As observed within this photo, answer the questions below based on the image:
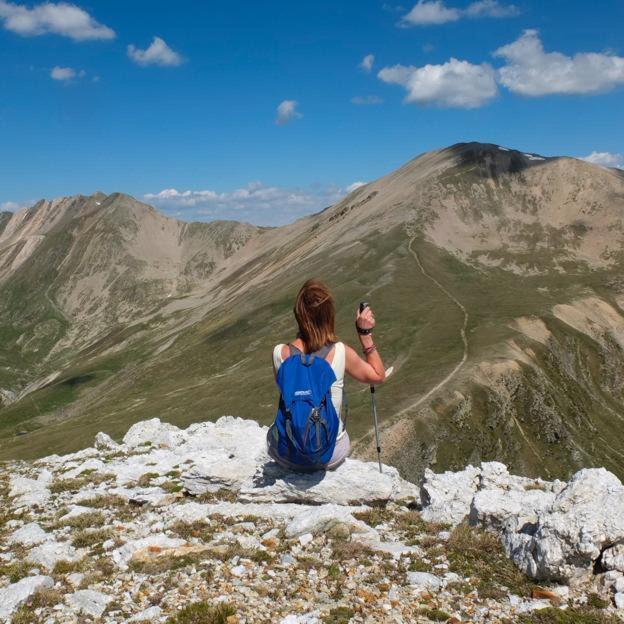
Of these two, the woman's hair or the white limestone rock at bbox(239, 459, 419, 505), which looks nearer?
the woman's hair

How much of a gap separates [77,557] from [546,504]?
12.0m

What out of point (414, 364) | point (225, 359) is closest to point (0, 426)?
point (225, 359)

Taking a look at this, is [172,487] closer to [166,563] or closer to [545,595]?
[166,563]

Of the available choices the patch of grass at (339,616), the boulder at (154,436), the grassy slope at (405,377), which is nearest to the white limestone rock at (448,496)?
the patch of grass at (339,616)

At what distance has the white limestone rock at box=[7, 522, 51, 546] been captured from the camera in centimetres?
1508

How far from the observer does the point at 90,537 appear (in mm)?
14609

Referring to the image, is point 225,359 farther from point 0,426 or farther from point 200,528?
point 200,528

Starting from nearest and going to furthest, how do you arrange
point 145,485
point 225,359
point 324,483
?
point 324,483 → point 145,485 → point 225,359

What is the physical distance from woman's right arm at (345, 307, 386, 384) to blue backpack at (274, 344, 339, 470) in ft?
1.89

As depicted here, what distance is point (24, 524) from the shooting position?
1703 cm

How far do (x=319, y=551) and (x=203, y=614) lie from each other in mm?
3637

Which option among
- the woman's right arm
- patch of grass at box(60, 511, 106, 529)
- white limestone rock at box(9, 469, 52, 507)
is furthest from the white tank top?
white limestone rock at box(9, 469, 52, 507)

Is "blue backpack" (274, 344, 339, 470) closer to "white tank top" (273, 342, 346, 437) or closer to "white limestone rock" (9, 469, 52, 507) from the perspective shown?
"white tank top" (273, 342, 346, 437)

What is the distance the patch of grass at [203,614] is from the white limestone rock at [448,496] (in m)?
7.32
